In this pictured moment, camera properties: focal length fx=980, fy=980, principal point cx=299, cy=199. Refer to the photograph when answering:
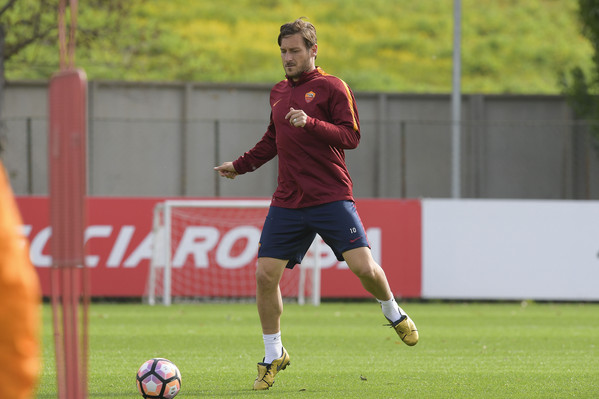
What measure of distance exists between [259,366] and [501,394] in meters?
1.47

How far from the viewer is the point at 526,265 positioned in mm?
14719

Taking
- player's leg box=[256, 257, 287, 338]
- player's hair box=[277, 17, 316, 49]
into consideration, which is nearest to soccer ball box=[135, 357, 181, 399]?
player's leg box=[256, 257, 287, 338]

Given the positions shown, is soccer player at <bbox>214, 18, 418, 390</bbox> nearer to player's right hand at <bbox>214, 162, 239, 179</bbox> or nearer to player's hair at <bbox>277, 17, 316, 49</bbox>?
player's hair at <bbox>277, 17, 316, 49</bbox>

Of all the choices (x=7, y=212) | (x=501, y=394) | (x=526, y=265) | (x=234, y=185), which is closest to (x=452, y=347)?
(x=501, y=394)

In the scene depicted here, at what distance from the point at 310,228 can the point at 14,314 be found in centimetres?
418

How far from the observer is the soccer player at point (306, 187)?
595 cm

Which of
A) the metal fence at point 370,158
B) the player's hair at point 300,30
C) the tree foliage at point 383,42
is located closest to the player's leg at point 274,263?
the player's hair at point 300,30

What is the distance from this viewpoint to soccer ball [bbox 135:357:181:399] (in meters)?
5.41

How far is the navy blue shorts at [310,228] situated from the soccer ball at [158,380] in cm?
95

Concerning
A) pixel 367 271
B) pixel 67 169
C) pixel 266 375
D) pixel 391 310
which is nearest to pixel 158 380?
pixel 266 375

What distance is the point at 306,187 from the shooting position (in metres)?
5.96

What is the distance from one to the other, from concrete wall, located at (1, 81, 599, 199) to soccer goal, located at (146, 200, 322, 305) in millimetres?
2953

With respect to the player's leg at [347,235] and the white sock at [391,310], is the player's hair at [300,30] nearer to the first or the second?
the player's leg at [347,235]

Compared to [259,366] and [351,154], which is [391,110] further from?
[259,366]
